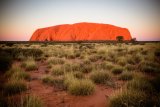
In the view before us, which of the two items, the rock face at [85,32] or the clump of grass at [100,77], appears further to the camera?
the rock face at [85,32]

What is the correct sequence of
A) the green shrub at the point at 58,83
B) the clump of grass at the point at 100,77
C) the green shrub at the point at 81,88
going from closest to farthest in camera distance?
the green shrub at the point at 81,88 < the green shrub at the point at 58,83 < the clump of grass at the point at 100,77

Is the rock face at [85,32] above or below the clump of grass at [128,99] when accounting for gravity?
above

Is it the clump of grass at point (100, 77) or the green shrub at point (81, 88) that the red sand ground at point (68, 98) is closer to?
the green shrub at point (81, 88)

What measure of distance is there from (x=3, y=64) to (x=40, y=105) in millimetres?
5444

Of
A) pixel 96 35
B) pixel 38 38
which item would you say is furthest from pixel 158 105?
pixel 38 38

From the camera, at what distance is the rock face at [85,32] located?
117669mm

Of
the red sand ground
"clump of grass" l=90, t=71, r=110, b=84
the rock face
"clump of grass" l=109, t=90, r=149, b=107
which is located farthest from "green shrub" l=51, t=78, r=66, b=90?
the rock face

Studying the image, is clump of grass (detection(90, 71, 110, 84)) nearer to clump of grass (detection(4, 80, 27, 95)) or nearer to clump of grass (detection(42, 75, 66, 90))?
clump of grass (detection(42, 75, 66, 90))

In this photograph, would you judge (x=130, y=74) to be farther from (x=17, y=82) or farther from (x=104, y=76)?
(x=17, y=82)

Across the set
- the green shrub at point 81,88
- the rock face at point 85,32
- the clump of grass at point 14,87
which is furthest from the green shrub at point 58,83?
the rock face at point 85,32

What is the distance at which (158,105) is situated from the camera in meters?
2.90

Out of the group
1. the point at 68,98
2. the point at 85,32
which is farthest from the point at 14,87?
the point at 85,32

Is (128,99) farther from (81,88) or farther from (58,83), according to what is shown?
(58,83)

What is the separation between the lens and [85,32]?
121750 millimetres
